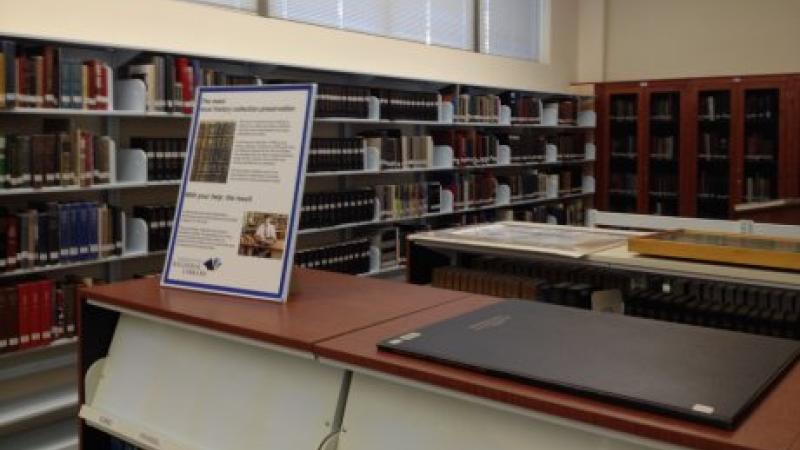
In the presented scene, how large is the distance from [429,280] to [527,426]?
206 cm

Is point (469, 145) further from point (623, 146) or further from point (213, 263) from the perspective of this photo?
point (213, 263)

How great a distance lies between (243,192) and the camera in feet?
6.13

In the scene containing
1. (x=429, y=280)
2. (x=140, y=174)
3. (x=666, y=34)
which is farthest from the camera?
(x=666, y=34)

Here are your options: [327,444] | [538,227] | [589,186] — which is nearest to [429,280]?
[538,227]

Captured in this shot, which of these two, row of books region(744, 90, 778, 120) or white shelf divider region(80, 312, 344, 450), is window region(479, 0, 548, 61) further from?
white shelf divider region(80, 312, 344, 450)

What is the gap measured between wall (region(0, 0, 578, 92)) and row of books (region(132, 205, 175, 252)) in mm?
852

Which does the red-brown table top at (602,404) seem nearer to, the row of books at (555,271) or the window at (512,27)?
the row of books at (555,271)

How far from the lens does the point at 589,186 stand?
26.1ft

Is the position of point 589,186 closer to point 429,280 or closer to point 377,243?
point 377,243

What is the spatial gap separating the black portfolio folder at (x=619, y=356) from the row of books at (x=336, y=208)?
3.31 meters

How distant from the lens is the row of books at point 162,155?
3.89m

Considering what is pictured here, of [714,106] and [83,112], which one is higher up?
[714,106]

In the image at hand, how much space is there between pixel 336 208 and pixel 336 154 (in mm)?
366

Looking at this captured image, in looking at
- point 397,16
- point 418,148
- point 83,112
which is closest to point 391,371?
point 83,112
